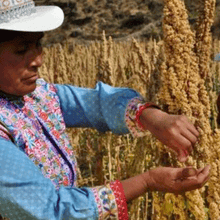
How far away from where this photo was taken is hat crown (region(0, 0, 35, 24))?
1.09 meters

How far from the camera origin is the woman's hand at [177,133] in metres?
0.99

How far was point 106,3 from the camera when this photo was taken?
10891 millimetres

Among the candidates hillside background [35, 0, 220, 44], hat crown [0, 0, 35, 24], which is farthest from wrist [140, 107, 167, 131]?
hillside background [35, 0, 220, 44]

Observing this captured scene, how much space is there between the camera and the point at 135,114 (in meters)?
1.19

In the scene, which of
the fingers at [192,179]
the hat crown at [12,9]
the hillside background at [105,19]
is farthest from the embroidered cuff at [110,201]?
the hillside background at [105,19]

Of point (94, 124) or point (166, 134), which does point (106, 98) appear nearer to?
point (94, 124)

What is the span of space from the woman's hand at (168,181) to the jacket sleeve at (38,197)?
0.14ft

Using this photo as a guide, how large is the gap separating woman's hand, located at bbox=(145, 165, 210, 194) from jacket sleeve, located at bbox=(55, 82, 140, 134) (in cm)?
30

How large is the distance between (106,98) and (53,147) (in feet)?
0.74

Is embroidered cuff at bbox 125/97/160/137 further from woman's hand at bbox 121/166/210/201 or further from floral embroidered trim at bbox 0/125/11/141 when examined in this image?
floral embroidered trim at bbox 0/125/11/141

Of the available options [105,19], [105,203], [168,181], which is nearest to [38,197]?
[105,203]

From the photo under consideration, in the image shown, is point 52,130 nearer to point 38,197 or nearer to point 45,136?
point 45,136

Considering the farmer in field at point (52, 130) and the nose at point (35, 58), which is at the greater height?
the nose at point (35, 58)

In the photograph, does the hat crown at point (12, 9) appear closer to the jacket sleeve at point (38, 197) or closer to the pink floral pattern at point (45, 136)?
the pink floral pattern at point (45, 136)
